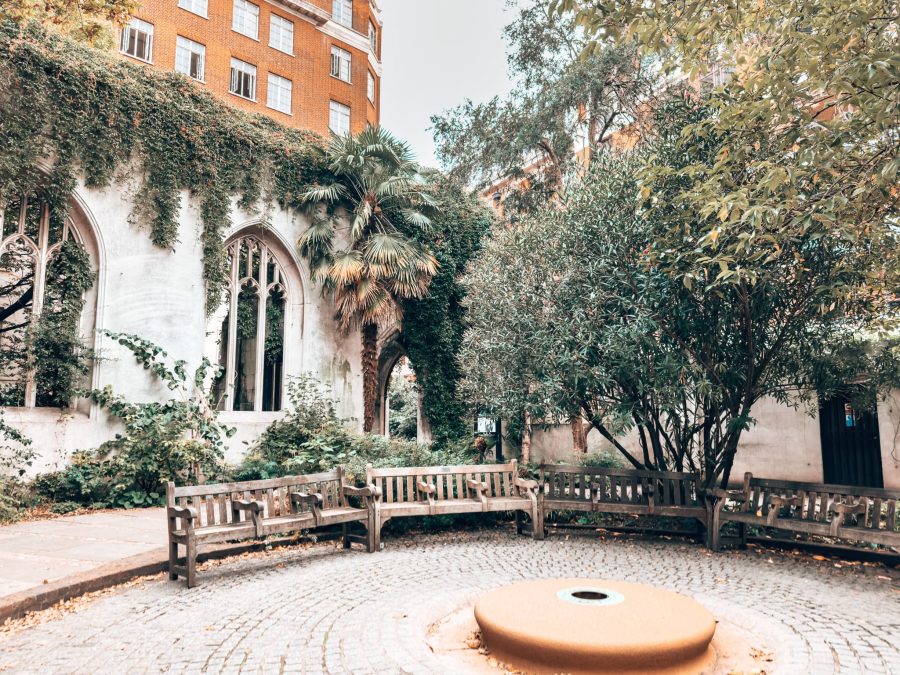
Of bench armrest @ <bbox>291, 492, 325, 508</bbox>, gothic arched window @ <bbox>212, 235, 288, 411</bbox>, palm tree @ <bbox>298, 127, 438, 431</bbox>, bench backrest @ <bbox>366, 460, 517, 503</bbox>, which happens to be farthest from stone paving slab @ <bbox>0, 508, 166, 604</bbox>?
palm tree @ <bbox>298, 127, 438, 431</bbox>

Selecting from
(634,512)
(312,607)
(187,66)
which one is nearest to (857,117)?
(634,512)

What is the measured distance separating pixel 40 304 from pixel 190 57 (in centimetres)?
1797

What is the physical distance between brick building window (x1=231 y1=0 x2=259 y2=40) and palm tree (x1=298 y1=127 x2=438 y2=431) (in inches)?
612

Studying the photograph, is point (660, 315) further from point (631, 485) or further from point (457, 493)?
point (457, 493)

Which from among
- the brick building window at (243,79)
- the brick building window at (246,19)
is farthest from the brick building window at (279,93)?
the brick building window at (246,19)

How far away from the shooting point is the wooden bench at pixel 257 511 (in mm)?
5992

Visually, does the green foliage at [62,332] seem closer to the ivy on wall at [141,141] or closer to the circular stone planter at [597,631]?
the ivy on wall at [141,141]

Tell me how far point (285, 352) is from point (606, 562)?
10.1 meters

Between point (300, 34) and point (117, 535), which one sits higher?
point (300, 34)

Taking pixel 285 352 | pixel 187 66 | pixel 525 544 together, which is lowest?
pixel 525 544

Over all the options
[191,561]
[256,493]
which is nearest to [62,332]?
[256,493]

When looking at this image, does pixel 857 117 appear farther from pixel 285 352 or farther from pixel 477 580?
pixel 285 352

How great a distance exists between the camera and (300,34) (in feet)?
94.5

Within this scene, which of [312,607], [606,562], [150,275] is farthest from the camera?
[150,275]
